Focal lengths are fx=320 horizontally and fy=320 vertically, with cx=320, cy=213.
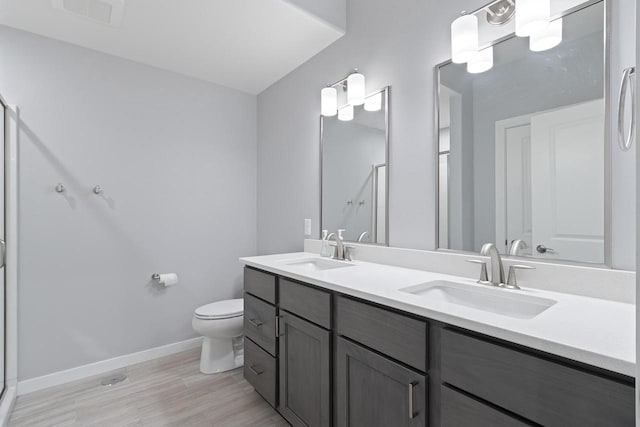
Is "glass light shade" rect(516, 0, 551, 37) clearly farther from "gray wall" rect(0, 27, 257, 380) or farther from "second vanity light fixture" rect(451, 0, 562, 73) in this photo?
Answer: "gray wall" rect(0, 27, 257, 380)

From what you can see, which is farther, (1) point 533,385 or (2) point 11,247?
(2) point 11,247

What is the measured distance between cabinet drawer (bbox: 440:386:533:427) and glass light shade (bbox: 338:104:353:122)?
1659 millimetres

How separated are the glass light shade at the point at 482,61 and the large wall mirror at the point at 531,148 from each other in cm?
2

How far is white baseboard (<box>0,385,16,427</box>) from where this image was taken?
1666 millimetres

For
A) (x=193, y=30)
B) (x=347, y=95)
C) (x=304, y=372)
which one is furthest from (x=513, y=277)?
(x=193, y=30)

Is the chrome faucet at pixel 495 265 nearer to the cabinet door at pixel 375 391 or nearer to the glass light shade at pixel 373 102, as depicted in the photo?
the cabinet door at pixel 375 391

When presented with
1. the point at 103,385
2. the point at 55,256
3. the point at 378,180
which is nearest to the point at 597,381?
the point at 378,180

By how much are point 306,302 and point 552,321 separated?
3.01ft

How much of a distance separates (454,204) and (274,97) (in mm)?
1966

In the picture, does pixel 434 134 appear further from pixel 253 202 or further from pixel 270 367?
pixel 253 202

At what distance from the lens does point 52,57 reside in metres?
2.14

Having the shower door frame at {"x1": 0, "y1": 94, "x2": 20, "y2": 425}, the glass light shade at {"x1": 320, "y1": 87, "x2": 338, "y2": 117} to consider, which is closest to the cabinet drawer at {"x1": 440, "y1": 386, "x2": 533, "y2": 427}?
the glass light shade at {"x1": 320, "y1": 87, "x2": 338, "y2": 117}

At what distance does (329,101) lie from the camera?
2.15 metres

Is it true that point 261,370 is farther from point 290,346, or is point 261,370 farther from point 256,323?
point 290,346
